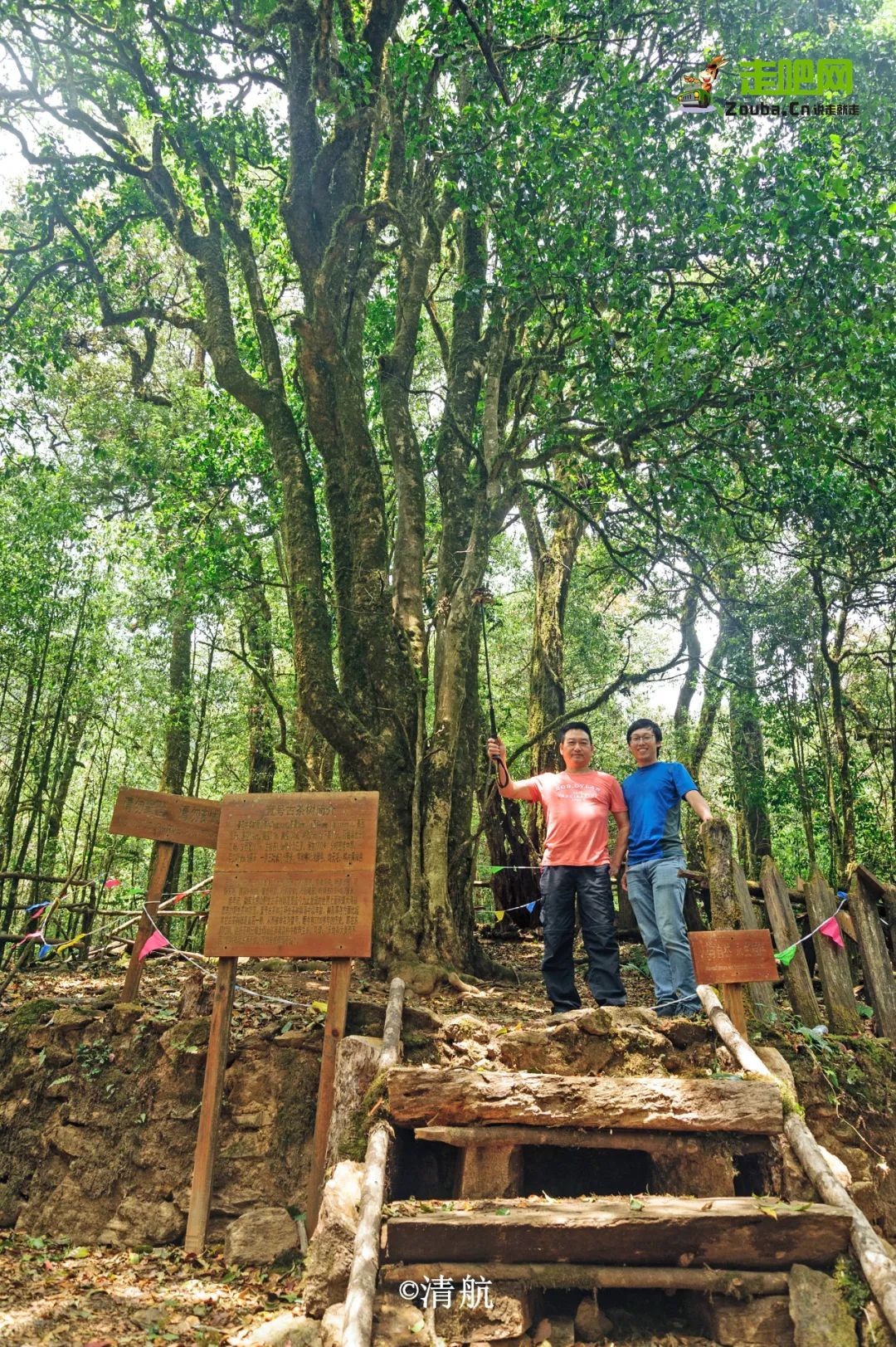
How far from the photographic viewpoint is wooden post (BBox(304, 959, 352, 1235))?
4.39 metres

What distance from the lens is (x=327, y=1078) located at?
458 centimetres

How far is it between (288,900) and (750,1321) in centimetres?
292

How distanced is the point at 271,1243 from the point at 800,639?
385 inches

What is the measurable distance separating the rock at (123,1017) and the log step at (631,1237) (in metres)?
2.83

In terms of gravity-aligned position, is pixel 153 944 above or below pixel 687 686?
below

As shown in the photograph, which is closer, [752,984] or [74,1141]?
[74,1141]

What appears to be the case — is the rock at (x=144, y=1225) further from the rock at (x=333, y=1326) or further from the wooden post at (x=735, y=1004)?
the wooden post at (x=735, y=1004)

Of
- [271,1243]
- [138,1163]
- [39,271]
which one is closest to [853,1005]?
[271,1243]

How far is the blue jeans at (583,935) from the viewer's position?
550 centimetres

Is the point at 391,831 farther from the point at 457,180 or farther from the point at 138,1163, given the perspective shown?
the point at 457,180

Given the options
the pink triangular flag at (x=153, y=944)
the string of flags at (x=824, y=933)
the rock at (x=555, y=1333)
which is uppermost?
the string of flags at (x=824, y=933)

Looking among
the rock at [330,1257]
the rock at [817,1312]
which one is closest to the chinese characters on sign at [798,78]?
the rock at [817,1312]

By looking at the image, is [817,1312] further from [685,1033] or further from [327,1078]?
[327,1078]

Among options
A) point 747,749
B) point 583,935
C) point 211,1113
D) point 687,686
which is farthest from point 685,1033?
point 687,686
